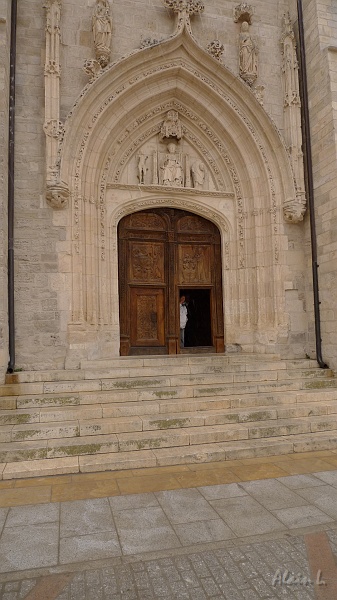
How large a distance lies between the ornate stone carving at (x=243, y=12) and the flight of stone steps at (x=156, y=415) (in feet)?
22.1

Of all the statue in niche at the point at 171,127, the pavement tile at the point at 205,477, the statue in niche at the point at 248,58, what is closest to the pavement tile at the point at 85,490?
the pavement tile at the point at 205,477

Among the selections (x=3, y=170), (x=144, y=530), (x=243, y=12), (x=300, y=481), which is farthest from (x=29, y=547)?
(x=243, y=12)

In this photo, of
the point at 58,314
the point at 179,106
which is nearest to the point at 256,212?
the point at 179,106

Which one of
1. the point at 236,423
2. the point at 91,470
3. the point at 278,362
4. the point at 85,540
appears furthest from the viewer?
the point at 278,362

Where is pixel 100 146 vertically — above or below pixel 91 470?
above

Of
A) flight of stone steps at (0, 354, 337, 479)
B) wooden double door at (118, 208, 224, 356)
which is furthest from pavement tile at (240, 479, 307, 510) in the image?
wooden double door at (118, 208, 224, 356)

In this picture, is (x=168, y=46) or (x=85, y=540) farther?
(x=168, y=46)

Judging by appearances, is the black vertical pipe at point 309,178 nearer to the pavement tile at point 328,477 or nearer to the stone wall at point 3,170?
the pavement tile at point 328,477

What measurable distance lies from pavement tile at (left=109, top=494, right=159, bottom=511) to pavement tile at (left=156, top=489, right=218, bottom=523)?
67 mm

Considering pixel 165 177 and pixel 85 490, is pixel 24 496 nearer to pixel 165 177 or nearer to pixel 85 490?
pixel 85 490

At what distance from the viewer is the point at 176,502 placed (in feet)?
10.9

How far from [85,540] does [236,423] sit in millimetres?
2740

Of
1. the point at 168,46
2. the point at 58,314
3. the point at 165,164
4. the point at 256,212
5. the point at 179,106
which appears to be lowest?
the point at 58,314

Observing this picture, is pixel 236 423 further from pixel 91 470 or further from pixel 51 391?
pixel 51 391
